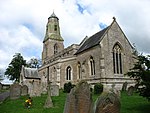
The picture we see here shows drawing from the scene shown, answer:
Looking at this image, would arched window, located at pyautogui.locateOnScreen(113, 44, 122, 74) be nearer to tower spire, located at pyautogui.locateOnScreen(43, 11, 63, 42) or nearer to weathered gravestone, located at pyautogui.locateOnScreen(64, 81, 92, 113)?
weathered gravestone, located at pyautogui.locateOnScreen(64, 81, 92, 113)

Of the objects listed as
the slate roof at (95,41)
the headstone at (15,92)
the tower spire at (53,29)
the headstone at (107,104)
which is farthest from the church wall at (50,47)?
the headstone at (107,104)

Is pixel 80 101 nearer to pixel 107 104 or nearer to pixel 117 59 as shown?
pixel 107 104

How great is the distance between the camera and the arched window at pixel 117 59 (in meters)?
33.5

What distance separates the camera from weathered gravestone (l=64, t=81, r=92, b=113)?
8242mm

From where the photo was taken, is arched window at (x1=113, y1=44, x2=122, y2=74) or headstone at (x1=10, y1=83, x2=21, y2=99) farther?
arched window at (x1=113, y1=44, x2=122, y2=74)

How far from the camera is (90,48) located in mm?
35250

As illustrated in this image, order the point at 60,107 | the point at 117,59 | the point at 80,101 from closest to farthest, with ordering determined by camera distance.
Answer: the point at 80,101, the point at 60,107, the point at 117,59

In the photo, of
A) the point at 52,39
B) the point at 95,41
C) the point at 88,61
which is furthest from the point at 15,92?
the point at 52,39

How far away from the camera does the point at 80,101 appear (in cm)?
831

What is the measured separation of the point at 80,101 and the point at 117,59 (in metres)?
26.8

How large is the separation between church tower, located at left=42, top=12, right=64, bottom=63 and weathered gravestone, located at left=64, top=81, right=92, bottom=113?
5138 cm

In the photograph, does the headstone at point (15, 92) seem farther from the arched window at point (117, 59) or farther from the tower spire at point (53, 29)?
the tower spire at point (53, 29)

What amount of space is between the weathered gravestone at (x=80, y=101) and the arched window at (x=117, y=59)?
25383mm

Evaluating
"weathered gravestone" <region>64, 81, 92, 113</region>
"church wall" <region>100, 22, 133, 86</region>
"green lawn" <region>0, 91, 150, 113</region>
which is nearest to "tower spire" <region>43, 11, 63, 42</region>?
"church wall" <region>100, 22, 133, 86</region>
